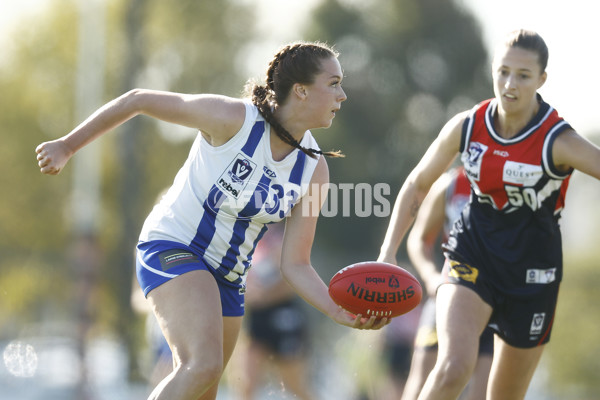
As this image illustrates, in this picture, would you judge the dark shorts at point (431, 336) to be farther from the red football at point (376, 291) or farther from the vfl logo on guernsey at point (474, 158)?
the vfl logo on guernsey at point (474, 158)

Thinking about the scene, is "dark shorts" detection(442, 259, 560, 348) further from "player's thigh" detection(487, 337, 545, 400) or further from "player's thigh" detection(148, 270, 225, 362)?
"player's thigh" detection(148, 270, 225, 362)

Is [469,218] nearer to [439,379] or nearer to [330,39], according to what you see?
[439,379]

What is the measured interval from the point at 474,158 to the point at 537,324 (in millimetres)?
974

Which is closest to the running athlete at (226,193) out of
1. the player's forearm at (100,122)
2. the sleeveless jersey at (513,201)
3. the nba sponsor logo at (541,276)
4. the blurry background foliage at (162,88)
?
the player's forearm at (100,122)

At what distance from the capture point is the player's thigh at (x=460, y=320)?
4.33 metres

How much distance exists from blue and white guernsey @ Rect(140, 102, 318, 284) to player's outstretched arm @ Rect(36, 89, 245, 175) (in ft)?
0.28

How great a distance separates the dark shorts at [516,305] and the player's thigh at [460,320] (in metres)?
0.06

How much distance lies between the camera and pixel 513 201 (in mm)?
4559

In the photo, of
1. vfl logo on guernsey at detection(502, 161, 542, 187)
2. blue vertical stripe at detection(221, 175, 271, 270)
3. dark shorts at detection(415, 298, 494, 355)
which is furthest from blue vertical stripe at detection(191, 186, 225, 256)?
dark shorts at detection(415, 298, 494, 355)

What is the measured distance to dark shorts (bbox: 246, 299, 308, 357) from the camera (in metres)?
8.02

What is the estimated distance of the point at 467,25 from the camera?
28.4 m

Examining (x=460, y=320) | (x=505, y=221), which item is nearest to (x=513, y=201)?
(x=505, y=221)

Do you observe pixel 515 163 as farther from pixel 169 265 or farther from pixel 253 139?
pixel 169 265

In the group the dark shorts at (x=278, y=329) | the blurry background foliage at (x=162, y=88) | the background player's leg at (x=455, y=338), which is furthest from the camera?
the blurry background foliage at (x=162, y=88)
